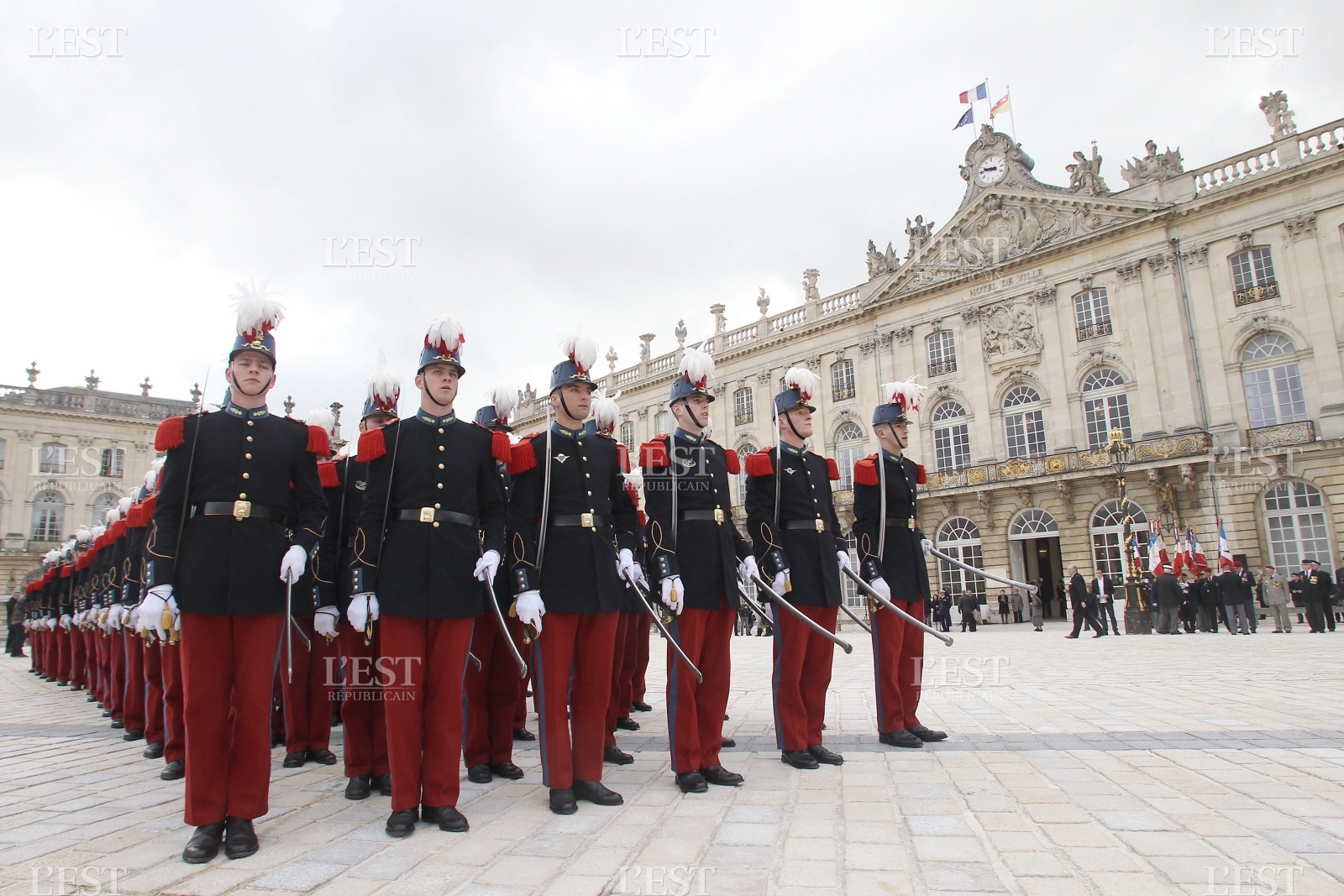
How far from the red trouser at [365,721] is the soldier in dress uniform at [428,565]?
76cm

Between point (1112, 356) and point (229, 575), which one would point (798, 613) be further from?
point (1112, 356)

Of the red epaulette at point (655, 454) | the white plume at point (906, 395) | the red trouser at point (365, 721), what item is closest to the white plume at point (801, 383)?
the white plume at point (906, 395)

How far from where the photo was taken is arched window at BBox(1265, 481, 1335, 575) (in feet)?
80.2

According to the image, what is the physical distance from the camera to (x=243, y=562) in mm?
4137

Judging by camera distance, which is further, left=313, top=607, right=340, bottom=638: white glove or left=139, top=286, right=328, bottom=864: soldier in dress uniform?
left=313, top=607, right=340, bottom=638: white glove

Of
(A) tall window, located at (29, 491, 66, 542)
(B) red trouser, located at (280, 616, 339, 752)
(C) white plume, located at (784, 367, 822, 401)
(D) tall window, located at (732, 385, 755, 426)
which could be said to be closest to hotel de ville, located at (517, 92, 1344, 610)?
(D) tall window, located at (732, 385, 755, 426)

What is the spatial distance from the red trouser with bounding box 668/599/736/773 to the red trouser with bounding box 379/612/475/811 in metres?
1.33

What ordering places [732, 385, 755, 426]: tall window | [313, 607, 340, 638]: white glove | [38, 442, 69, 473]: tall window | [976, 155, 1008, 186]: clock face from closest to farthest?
[313, 607, 340, 638]: white glove → [976, 155, 1008, 186]: clock face → [732, 385, 755, 426]: tall window → [38, 442, 69, 473]: tall window

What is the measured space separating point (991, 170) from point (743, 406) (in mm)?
15711

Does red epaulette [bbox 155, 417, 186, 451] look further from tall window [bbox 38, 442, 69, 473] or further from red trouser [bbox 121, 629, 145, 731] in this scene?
tall window [bbox 38, 442, 69, 473]

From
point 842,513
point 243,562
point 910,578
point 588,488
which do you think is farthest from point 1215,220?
point 243,562

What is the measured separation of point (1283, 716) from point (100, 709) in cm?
1297

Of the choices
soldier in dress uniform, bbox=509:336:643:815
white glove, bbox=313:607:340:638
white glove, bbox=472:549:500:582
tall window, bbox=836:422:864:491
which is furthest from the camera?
tall window, bbox=836:422:864:491

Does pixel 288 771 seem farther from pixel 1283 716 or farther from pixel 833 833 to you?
pixel 1283 716
